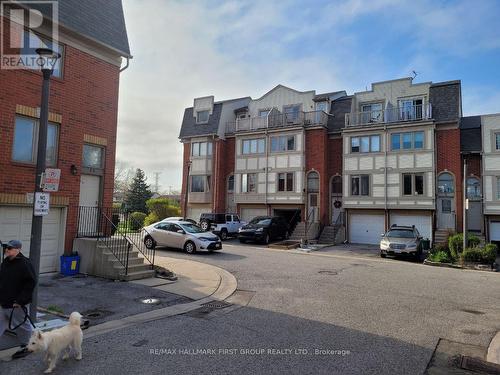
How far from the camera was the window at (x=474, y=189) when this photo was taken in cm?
2497

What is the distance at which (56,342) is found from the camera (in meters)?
5.08

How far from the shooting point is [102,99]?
12938 millimetres

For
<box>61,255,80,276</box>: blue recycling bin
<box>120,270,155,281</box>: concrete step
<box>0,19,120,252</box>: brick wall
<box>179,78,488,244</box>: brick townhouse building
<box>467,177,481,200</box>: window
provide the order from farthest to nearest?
1. <box>179,78,488,244</box>: brick townhouse building
2. <box>467,177,481,200</box>: window
3. <box>61,255,80,276</box>: blue recycling bin
4. <box>120,270,155,281</box>: concrete step
5. <box>0,19,120,252</box>: brick wall

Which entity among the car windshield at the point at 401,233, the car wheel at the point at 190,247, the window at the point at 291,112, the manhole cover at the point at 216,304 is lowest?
the manhole cover at the point at 216,304

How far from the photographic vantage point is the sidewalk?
7.46m

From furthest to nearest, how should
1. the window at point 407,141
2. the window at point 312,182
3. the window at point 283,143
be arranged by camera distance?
the window at point 283,143, the window at point 312,182, the window at point 407,141

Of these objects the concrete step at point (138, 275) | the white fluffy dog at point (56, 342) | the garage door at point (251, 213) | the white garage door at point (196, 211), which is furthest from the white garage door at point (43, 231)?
the white garage door at point (196, 211)

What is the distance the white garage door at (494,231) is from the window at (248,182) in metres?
16.8

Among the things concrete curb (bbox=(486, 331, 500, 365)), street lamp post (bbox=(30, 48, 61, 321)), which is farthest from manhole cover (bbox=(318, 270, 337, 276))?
street lamp post (bbox=(30, 48, 61, 321))

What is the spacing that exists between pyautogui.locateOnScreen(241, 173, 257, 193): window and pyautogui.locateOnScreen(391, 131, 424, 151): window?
11.0 metres

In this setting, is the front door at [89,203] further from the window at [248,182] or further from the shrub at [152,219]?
the shrub at [152,219]

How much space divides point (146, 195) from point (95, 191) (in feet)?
138

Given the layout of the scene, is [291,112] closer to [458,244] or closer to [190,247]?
[458,244]

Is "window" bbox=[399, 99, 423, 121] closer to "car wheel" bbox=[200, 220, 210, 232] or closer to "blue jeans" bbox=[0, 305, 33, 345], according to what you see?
"car wheel" bbox=[200, 220, 210, 232]
